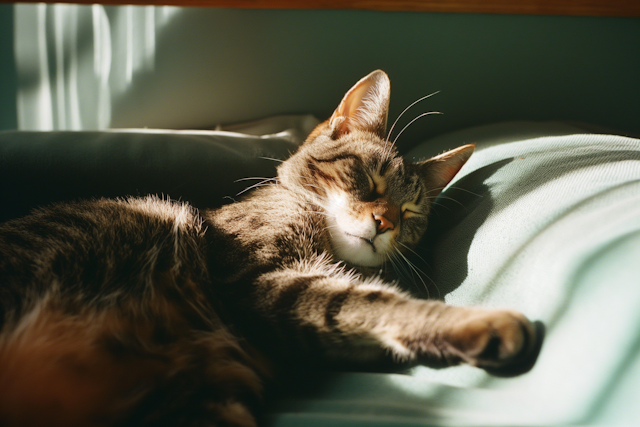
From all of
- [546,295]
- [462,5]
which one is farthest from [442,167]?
[462,5]

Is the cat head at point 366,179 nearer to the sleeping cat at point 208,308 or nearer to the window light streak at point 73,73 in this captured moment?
the sleeping cat at point 208,308

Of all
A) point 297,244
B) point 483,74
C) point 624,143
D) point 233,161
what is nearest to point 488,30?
point 483,74

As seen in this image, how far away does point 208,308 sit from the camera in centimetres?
73

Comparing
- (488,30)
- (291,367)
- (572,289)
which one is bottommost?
(291,367)

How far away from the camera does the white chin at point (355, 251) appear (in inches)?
36.0

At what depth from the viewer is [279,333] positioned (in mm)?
696

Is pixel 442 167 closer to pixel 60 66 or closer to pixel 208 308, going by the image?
pixel 208 308

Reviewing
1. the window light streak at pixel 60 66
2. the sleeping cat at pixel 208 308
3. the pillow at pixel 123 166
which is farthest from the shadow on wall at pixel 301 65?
the sleeping cat at pixel 208 308

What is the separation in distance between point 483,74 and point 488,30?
0.62 ft

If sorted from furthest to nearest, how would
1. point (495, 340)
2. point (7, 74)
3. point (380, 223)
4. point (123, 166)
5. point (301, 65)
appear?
point (301, 65)
point (7, 74)
point (123, 166)
point (380, 223)
point (495, 340)

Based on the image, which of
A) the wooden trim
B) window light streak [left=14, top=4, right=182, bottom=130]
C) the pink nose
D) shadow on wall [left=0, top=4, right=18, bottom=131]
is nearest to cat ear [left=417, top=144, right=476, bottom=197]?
the pink nose

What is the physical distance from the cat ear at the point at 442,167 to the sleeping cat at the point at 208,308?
0.16 m

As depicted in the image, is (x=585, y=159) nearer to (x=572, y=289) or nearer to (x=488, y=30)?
(x=572, y=289)

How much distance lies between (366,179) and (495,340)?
0.53 m
